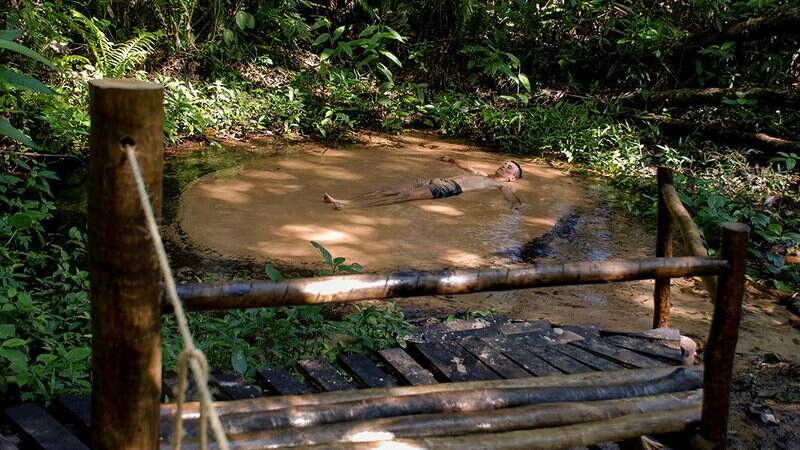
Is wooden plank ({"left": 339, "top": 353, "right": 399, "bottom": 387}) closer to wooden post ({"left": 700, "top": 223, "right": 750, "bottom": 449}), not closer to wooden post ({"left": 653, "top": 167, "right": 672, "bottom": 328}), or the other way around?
wooden post ({"left": 700, "top": 223, "right": 750, "bottom": 449})

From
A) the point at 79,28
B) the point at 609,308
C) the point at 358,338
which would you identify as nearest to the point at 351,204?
the point at 609,308

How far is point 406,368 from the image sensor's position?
10.4ft

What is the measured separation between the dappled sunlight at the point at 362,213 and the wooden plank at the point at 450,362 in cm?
207

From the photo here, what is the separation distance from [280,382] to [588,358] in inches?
53.3

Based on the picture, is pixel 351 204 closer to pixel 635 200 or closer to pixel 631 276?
pixel 635 200

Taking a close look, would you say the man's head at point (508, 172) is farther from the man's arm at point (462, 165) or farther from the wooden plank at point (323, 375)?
the wooden plank at point (323, 375)

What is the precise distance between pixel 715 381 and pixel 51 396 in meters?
2.32

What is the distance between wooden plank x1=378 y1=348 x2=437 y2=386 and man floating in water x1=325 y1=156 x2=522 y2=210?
3.48 metres

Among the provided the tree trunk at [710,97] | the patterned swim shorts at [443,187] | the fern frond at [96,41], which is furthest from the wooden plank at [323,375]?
the tree trunk at [710,97]

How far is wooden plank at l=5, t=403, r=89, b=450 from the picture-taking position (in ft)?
8.08

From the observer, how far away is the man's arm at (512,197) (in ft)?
23.7

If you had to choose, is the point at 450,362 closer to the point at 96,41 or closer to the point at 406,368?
the point at 406,368

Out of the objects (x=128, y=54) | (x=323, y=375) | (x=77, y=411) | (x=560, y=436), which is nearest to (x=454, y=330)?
(x=323, y=375)

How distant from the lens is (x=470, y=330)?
375cm
